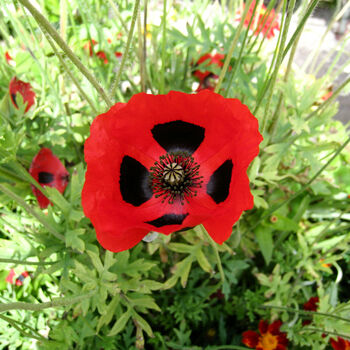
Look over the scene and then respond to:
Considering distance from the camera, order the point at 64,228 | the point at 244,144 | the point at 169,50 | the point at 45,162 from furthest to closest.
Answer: the point at 169,50, the point at 45,162, the point at 64,228, the point at 244,144

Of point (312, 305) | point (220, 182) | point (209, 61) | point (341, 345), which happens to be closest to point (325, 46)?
point (209, 61)

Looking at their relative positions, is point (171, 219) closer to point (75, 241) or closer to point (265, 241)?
point (75, 241)

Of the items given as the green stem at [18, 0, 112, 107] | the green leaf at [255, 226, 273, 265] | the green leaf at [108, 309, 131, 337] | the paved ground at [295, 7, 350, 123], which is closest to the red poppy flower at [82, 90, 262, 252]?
the green stem at [18, 0, 112, 107]

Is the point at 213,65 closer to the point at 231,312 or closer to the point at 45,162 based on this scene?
the point at 45,162

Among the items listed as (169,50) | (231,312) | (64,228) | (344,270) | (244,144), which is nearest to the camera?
(244,144)

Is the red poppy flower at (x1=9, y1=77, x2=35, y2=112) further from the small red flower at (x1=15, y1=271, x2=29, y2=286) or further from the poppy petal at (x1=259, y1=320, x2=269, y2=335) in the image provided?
the poppy petal at (x1=259, y1=320, x2=269, y2=335)

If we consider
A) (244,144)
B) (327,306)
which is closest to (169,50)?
(244,144)
